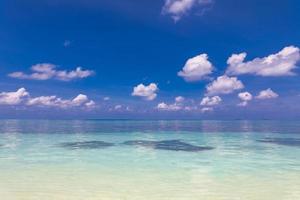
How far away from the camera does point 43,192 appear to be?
365 inches

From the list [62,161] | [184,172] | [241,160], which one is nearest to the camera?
[184,172]

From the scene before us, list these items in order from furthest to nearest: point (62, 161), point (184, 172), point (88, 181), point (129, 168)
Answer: point (62, 161) → point (129, 168) → point (184, 172) → point (88, 181)

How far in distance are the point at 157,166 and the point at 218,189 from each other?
463 cm

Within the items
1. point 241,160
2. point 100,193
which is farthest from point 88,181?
point 241,160

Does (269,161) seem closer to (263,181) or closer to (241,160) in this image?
(241,160)

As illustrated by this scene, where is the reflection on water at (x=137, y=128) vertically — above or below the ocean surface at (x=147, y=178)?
above

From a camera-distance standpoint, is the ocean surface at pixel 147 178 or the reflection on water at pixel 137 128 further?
the reflection on water at pixel 137 128

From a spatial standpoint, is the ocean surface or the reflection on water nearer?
the ocean surface

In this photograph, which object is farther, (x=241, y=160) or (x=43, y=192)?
(x=241, y=160)

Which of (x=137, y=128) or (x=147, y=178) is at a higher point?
(x=137, y=128)

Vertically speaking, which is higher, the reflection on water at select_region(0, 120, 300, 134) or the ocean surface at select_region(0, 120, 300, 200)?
the reflection on water at select_region(0, 120, 300, 134)

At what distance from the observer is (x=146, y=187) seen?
1007 cm

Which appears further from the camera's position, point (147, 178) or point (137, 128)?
point (137, 128)

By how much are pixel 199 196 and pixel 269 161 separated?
848cm
